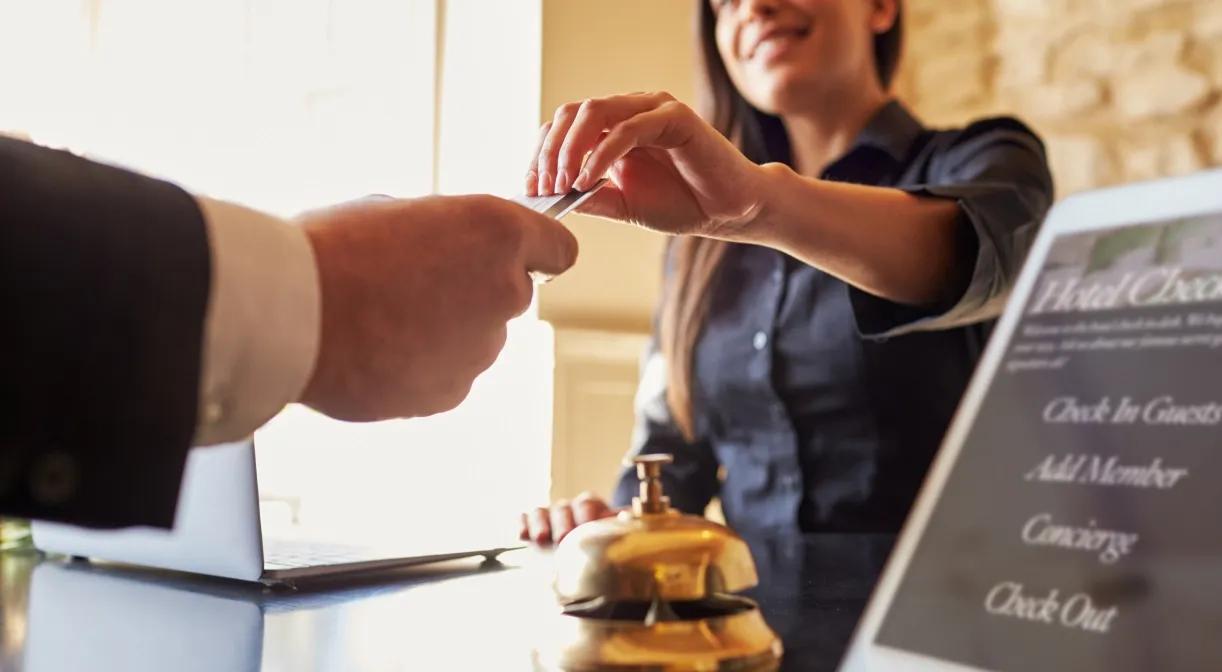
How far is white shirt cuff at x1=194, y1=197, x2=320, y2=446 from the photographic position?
428mm

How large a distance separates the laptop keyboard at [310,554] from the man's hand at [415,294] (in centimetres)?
32

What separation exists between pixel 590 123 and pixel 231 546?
0.41 meters

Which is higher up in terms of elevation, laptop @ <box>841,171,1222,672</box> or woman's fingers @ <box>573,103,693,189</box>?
woman's fingers @ <box>573,103,693,189</box>

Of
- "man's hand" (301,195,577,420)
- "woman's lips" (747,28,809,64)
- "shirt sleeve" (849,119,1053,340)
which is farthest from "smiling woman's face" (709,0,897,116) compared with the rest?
"man's hand" (301,195,577,420)

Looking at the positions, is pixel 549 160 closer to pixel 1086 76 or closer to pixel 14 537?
pixel 14 537

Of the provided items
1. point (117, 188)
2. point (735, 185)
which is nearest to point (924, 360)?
point (735, 185)

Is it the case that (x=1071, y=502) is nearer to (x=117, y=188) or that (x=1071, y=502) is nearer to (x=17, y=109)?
(x=117, y=188)

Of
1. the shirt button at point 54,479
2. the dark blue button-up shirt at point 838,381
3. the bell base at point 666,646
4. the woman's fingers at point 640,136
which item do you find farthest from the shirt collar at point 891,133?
the shirt button at point 54,479

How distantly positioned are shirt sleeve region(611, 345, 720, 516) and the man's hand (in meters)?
1.04

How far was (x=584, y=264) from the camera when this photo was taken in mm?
2285

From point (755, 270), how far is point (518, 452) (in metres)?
0.89

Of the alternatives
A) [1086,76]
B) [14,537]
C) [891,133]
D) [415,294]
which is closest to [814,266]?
[891,133]

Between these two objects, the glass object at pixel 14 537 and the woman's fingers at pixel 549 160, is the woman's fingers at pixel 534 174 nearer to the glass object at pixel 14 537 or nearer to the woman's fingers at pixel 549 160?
the woman's fingers at pixel 549 160

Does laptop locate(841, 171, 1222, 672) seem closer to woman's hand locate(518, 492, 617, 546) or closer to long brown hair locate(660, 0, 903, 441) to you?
woman's hand locate(518, 492, 617, 546)
